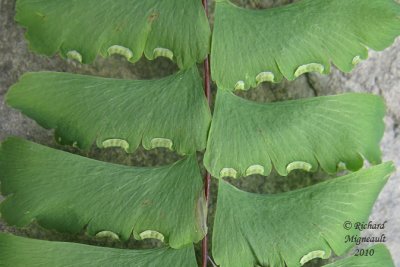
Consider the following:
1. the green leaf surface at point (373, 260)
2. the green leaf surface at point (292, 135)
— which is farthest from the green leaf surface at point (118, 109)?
the green leaf surface at point (373, 260)

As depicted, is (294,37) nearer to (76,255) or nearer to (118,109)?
(118,109)

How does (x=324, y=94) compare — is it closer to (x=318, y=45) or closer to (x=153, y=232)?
(x=318, y=45)

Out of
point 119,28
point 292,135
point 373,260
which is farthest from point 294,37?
point 373,260

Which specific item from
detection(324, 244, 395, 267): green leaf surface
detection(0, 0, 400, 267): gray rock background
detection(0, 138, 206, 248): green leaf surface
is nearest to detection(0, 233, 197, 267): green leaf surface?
detection(0, 138, 206, 248): green leaf surface

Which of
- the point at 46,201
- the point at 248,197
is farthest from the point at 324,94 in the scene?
the point at 46,201

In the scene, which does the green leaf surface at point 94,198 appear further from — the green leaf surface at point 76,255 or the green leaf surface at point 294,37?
the green leaf surface at point 294,37

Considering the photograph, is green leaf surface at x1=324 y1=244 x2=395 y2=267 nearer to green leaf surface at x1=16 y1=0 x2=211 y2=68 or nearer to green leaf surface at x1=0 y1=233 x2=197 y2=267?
green leaf surface at x1=0 y1=233 x2=197 y2=267
